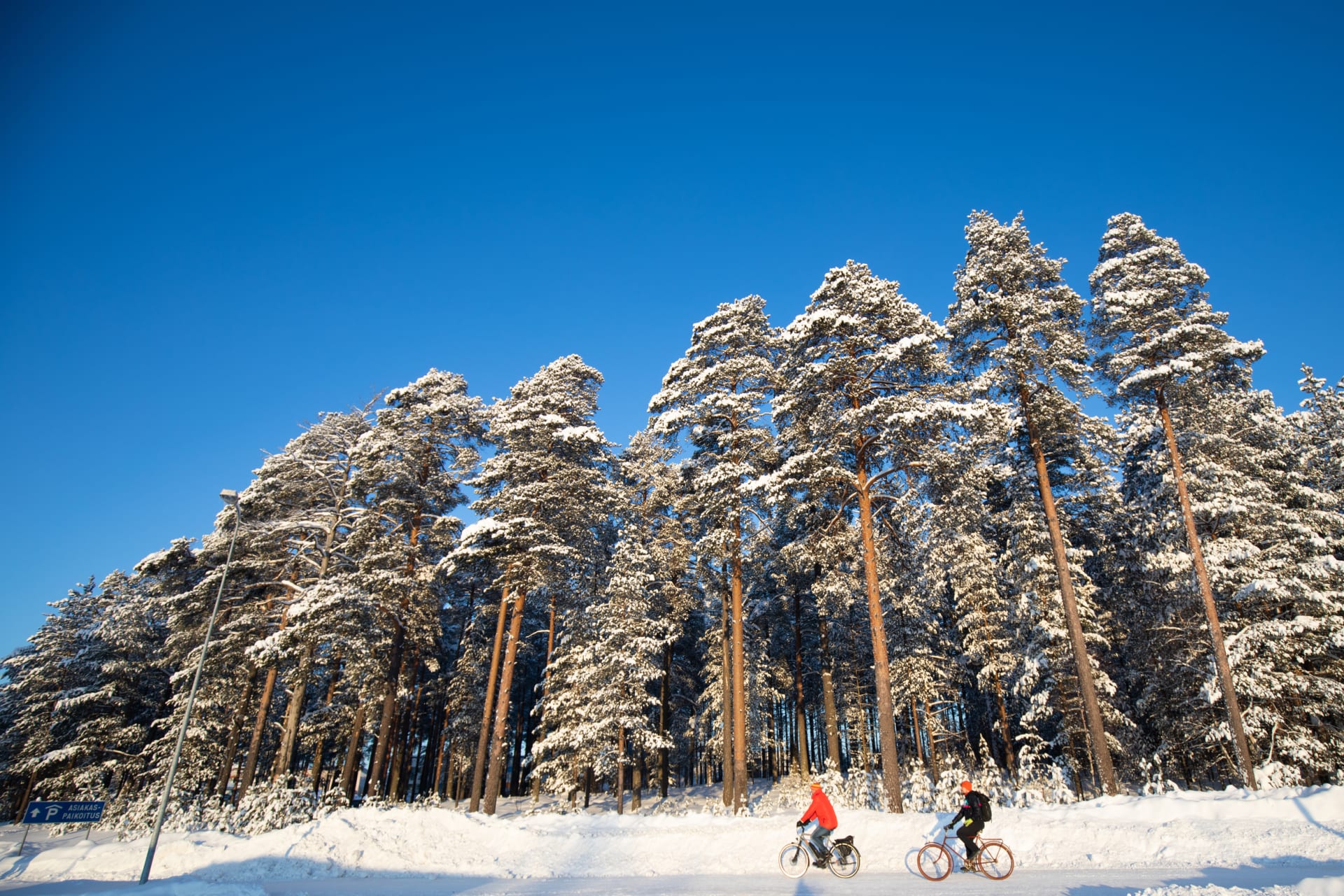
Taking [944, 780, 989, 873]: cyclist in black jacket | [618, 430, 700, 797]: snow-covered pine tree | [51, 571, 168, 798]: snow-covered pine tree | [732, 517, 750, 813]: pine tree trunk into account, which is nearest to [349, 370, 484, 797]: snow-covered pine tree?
[618, 430, 700, 797]: snow-covered pine tree

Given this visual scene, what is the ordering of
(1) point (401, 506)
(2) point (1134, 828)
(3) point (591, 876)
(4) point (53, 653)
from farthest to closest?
1. (4) point (53, 653)
2. (1) point (401, 506)
3. (3) point (591, 876)
4. (2) point (1134, 828)

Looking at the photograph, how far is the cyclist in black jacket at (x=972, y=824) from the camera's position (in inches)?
444

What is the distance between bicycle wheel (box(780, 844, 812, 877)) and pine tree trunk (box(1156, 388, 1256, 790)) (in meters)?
13.7

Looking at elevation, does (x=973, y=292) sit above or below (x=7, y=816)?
above

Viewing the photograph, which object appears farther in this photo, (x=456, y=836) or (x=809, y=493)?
A: (x=809, y=493)

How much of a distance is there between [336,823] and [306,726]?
654 inches

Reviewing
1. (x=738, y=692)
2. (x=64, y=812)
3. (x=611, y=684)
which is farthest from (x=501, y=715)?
(x=64, y=812)

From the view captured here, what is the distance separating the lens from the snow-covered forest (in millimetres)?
20125

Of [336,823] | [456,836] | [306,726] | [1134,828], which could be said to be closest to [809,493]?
[1134,828]

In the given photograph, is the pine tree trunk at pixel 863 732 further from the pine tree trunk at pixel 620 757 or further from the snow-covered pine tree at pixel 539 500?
the snow-covered pine tree at pixel 539 500

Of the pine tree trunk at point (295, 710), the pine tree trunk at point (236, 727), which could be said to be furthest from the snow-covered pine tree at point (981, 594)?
the pine tree trunk at point (236, 727)

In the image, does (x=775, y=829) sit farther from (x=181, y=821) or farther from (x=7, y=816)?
(x=7, y=816)

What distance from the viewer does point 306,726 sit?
29578mm

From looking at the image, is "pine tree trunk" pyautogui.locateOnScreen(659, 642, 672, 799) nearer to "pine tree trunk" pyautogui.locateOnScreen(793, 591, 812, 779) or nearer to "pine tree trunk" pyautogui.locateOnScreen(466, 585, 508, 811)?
"pine tree trunk" pyautogui.locateOnScreen(793, 591, 812, 779)
